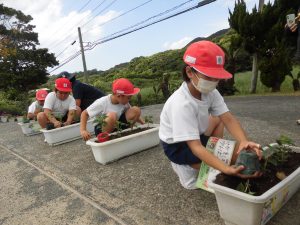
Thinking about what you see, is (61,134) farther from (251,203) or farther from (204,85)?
(251,203)

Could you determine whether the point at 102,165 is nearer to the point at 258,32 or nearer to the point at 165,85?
the point at 258,32

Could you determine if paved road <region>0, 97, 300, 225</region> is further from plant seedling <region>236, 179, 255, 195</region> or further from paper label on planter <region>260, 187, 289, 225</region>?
plant seedling <region>236, 179, 255, 195</region>

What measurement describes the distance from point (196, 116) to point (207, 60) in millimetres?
419

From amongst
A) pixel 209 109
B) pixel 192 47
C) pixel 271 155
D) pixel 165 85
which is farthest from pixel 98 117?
pixel 165 85

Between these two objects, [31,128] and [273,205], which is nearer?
[273,205]

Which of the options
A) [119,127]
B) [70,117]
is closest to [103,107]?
[119,127]

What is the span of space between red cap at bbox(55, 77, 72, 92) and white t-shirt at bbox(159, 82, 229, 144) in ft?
8.51

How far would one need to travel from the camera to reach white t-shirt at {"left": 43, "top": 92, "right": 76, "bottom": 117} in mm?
4727

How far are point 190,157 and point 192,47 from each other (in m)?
0.75

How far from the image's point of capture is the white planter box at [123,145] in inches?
129

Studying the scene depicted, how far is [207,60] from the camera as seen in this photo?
189 centimetres

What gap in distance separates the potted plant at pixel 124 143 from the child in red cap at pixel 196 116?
1.11 meters

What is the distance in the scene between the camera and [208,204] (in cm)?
210

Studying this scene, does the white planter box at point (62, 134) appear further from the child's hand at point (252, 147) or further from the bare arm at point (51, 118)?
the child's hand at point (252, 147)
